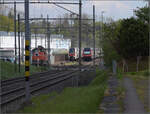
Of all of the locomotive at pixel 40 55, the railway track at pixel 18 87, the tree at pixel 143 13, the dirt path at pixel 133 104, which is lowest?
the railway track at pixel 18 87

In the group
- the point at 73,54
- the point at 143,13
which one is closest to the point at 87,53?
the point at 73,54

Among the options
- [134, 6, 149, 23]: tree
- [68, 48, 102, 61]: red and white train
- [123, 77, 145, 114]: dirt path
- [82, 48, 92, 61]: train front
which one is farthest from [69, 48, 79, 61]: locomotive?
[123, 77, 145, 114]: dirt path

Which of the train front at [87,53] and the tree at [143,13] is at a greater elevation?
the tree at [143,13]

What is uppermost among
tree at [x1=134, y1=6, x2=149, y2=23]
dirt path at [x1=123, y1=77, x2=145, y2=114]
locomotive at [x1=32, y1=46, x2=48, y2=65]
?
tree at [x1=134, y1=6, x2=149, y2=23]

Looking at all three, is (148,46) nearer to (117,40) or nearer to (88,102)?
(117,40)

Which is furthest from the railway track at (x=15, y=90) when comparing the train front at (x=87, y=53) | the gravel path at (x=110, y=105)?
the train front at (x=87, y=53)

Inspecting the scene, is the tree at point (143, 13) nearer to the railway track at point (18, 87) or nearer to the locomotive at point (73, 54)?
the railway track at point (18, 87)

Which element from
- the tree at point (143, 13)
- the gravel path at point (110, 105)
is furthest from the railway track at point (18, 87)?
the tree at point (143, 13)

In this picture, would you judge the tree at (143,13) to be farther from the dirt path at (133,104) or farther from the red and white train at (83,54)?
the red and white train at (83,54)

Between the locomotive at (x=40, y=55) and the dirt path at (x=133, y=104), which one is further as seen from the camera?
the locomotive at (x=40, y=55)

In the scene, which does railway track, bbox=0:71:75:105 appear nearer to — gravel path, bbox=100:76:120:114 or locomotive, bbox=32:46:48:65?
gravel path, bbox=100:76:120:114

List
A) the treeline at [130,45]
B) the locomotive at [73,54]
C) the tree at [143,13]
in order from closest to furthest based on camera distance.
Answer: the treeline at [130,45] < the tree at [143,13] < the locomotive at [73,54]

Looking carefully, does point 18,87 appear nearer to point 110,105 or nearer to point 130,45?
point 130,45

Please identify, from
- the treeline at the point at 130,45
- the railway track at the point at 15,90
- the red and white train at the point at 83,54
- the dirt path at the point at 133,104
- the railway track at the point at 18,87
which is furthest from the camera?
the red and white train at the point at 83,54
